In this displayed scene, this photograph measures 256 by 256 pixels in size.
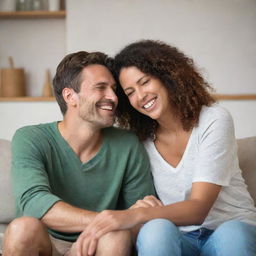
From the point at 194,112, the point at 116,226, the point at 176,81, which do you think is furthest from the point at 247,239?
the point at 176,81

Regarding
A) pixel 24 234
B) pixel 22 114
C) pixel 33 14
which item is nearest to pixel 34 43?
pixel 33 14

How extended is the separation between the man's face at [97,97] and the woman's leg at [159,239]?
524 millimetres

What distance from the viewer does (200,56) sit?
3941 mm

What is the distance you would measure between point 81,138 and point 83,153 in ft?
0.20

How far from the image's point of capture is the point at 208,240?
1.85 m

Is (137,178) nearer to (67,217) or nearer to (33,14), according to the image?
(67,217)

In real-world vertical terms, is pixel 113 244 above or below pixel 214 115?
below

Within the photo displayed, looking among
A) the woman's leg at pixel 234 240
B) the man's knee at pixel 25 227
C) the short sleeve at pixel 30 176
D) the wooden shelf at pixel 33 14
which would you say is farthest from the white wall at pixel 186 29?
the man's knee at pixel 25 227

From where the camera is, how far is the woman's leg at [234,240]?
170cm

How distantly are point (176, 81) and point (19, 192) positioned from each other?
0.71 meters

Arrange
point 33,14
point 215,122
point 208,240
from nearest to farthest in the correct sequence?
point 208,240, point 215,122, point 33,14

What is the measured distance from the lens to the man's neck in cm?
219

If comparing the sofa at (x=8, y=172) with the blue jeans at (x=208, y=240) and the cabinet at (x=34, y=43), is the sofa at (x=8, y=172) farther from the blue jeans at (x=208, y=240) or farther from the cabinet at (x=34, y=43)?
the cabinet at (x=34, y=43)

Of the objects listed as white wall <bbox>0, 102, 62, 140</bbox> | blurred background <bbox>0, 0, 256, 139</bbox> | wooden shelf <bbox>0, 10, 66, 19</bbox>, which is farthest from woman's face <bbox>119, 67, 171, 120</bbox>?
wooden shelf <bbox>0, 10, 66, 19</bbox>
